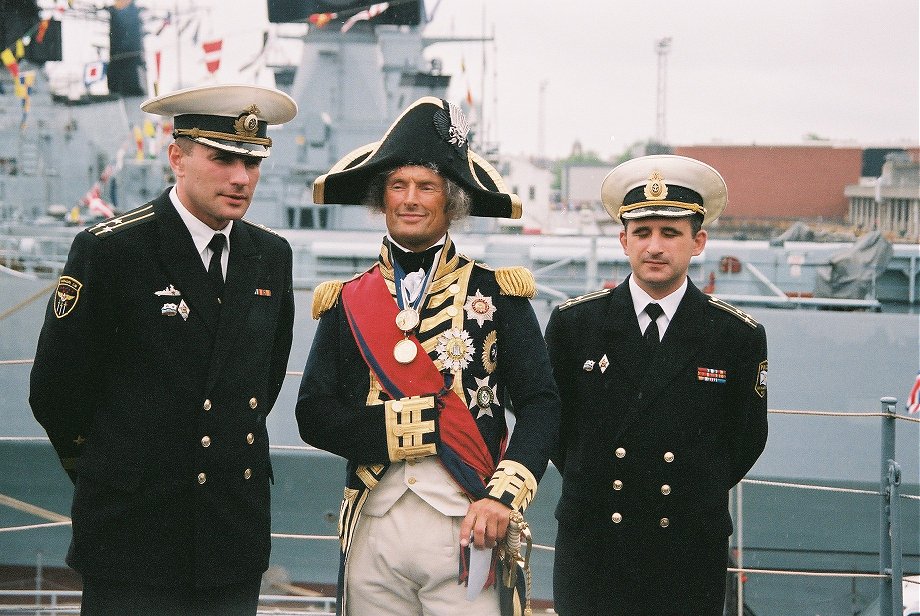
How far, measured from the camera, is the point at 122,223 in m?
2.05

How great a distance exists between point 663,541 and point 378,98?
13.4m

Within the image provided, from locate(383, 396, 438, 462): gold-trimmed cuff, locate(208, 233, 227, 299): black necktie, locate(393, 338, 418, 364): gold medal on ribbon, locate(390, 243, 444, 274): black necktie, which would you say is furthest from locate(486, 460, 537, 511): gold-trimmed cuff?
locate(208, 233, 227, 299): black necktie

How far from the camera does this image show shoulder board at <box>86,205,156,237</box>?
203 centimetres

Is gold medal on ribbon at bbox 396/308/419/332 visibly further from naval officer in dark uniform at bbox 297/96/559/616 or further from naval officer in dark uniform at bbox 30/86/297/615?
naval officer in dark uniform at bbox 30/86/297/615

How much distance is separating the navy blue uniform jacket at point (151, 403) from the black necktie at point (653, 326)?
3.09 feet

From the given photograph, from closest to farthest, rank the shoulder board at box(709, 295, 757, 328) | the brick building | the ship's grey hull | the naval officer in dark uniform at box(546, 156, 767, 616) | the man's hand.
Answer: the man's hand < the naval officer in dark uniform at box(546, 156, 767, 616) < the shoulder board at box(709, 295, 757, 328) < the ship's grey hull < the brick building

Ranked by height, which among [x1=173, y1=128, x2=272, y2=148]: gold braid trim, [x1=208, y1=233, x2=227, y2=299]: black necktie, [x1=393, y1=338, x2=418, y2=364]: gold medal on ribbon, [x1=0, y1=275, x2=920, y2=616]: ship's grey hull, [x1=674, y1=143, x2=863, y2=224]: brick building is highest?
[x1=674, y1=143, x2=863, y2=224]: brick building

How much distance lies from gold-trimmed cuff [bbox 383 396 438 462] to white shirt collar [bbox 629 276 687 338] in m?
0.70

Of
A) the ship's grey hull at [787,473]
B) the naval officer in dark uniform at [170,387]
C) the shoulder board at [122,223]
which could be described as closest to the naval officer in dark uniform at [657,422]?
the naval officer in dark uniform at [170,387]

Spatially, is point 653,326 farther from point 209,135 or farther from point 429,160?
point 209,135

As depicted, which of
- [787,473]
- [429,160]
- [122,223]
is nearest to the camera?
[429,160]

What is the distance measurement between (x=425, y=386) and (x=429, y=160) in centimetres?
45

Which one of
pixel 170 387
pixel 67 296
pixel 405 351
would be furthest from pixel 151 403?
pixel 405 351

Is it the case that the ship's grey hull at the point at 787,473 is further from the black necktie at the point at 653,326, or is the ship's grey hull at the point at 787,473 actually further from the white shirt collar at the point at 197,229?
the white shirt collar at the point at 197,229
